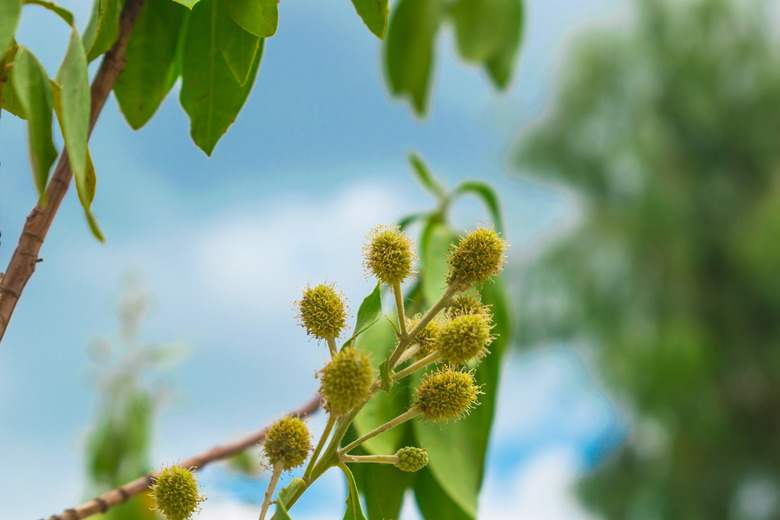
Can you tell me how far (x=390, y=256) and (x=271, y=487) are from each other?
0.12m

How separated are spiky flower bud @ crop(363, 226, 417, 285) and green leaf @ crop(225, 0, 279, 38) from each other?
0.14m

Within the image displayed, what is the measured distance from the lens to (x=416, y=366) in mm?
312

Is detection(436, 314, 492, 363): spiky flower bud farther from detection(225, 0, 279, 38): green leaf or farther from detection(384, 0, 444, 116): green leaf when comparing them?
detection(384, 0, 444, 116): green leaf

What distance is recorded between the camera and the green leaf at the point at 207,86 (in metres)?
0.50

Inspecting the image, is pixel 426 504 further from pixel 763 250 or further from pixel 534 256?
→ pixel 534 256

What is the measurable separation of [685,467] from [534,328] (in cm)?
227

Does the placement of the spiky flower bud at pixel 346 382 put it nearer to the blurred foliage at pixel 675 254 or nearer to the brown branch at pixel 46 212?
the brown branch at pixel 46 212

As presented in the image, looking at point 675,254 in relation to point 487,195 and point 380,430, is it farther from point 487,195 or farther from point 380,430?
point 380,430

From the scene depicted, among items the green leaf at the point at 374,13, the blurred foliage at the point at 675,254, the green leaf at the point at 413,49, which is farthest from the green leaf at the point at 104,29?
the blurred foliage at the point at 675,254

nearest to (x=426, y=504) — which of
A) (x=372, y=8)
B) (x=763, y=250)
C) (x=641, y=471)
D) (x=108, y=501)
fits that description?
(x=108, y=501)

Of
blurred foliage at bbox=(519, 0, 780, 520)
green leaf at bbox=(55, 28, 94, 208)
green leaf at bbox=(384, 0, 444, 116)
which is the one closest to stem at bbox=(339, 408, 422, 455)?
green leaf at bbox=(55, 28, 94, 208)

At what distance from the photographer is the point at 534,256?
868 centimetres

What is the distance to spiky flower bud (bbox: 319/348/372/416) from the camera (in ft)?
0.96

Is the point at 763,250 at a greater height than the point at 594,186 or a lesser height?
lesser
